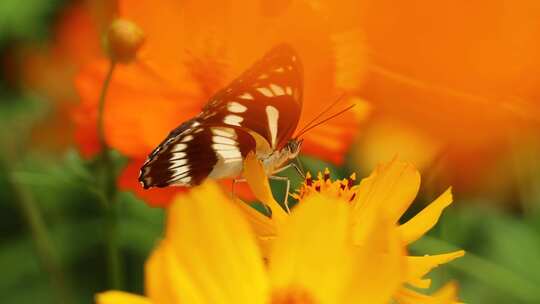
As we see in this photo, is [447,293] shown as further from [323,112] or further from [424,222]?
[323,112]

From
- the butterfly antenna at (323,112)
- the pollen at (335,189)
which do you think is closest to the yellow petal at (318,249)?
the pollen at (335,189)

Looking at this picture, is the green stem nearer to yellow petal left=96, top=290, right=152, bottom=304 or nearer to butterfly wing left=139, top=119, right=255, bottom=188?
Answer: butterfly wing left=139, top=119, right=255, bottom=188

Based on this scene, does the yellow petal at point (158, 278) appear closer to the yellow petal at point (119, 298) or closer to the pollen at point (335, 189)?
the yellow petal at point (119, 298)

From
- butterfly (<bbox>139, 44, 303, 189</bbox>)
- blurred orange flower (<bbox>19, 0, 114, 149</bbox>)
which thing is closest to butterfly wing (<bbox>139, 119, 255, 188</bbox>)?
butterfly (<bbox>139, 44, 303, 189</bbox>)

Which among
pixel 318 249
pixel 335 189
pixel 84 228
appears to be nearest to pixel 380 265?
pixel 318 249

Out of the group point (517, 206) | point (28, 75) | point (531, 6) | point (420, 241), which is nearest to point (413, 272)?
point (420, 241)

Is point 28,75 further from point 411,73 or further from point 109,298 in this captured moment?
point 109,298
